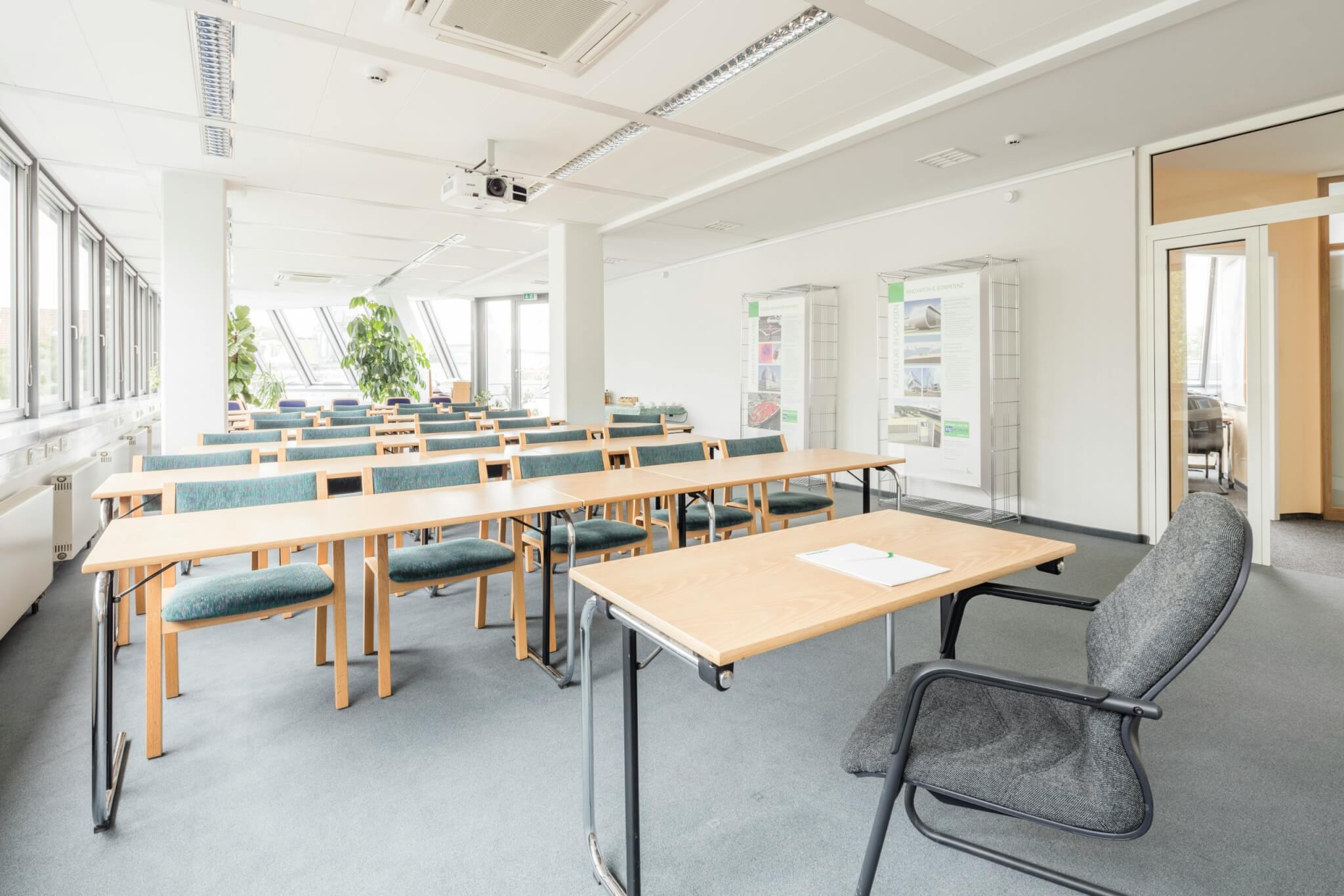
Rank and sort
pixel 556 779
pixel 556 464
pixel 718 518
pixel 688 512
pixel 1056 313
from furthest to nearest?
pixel 1056 313 < pixel 688 512 < pixel 718 518 < pixel 556 464 < pixel 556 779

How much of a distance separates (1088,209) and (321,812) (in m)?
6.13

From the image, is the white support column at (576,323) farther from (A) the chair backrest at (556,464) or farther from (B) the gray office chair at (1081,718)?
(B) the gray office chair at (1081,718)

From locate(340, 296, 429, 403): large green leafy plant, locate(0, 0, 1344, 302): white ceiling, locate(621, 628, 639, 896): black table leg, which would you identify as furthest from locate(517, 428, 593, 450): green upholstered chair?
locate(340, 296, 429, 403): large green leafy plant

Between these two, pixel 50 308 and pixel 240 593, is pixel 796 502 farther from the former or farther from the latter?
pixel 50 308

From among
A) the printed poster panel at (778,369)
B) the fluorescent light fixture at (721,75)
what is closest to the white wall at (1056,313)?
the printed poster panel at (778,369)

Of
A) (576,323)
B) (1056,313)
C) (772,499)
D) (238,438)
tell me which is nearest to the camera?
(772,499)

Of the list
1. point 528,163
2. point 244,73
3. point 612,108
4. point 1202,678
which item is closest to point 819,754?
point 1202,678

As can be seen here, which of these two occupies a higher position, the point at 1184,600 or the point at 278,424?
the point at 278,424

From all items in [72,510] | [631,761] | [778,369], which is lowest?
[631,761]

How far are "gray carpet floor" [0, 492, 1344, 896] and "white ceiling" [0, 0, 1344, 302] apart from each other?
117 inches

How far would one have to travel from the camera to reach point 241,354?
803cm

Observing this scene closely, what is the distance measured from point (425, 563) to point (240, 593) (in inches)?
25.7

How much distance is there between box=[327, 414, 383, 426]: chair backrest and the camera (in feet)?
24.0

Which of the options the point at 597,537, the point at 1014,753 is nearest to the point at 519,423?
the point at 597,537
